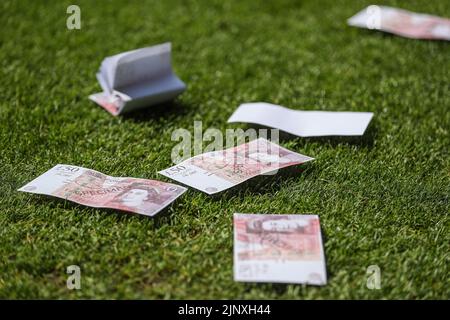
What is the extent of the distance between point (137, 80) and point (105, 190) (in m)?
0.79

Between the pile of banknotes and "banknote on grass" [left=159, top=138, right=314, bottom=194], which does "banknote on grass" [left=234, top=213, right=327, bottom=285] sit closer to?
the pile of banknotes

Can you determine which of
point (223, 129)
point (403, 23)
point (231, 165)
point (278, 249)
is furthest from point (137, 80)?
point (403, 23)

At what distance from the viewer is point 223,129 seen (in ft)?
8.50

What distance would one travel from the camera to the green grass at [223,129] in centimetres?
175

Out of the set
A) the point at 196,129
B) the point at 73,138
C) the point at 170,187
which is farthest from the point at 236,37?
the point at 170,187

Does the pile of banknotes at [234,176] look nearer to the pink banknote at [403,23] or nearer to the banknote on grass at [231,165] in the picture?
the banknote on grass at [231,165]

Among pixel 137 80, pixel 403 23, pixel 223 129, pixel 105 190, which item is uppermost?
pixel 403 23

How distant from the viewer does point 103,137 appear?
8.10 feet

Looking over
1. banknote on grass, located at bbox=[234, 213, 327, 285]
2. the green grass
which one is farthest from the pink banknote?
banknote on grass, located at bbox=[234, 213, 327, 285]

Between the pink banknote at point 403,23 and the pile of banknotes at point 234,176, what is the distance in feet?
3.75

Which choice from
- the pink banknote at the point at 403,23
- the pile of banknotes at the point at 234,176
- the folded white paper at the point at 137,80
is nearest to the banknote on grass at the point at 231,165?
the pile of banknotes at the point at 234,176

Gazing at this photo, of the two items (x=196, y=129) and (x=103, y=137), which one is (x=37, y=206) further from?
(x=196, y=129)

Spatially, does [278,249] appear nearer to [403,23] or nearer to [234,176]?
[234,176]

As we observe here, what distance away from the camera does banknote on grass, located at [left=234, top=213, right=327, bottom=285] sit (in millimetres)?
1704
